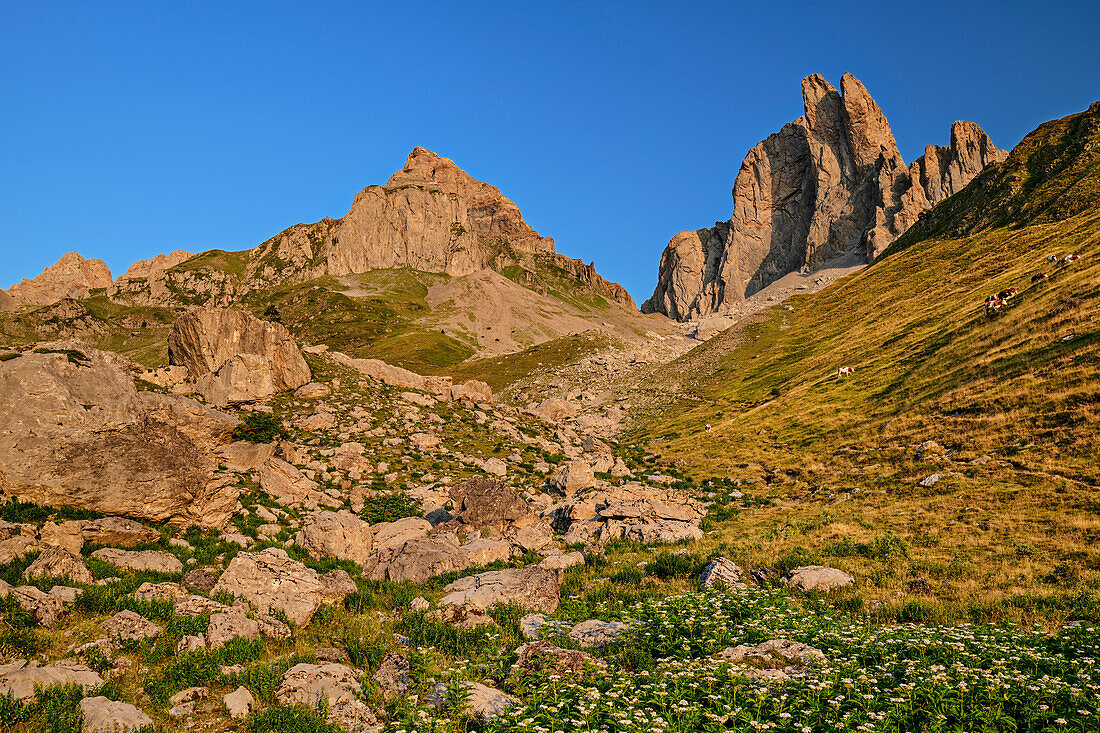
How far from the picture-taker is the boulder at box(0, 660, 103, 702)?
8.98 metres

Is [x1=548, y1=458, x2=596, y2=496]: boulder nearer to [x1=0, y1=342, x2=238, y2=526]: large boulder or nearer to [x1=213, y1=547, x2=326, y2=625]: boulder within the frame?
[x1=0, y1=342, x2=238, y2=526]: large boulder

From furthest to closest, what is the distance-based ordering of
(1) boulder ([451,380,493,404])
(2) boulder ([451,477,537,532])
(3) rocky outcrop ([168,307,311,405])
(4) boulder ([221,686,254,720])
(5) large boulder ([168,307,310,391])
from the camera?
(1) boulder ([451,380,493,404]) < (5) large boulder ([168,307,310,391]) < (3) rocky outcrop ([168,307,311,405]) < (2) boulder ([451,477,537,532]) < (4) boulder ([221,686,254,720])

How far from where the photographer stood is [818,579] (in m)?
17.1

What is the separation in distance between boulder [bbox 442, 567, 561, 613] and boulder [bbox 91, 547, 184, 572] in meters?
8.98

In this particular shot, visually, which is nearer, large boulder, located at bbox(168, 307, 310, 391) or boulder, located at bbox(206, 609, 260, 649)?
boulder, located at bbox(206, 609, 260, 649)

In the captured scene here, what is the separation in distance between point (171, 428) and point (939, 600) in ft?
94.7

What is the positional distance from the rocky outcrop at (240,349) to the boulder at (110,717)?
3177 cm

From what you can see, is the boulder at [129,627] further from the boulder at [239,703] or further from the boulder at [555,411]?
the boulder at [555,411]

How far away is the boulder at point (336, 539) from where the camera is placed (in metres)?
21.0

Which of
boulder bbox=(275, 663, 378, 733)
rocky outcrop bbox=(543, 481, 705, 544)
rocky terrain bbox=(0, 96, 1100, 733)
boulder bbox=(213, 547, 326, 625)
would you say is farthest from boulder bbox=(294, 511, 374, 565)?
boulder bbox=(275, 663, 378, 733)

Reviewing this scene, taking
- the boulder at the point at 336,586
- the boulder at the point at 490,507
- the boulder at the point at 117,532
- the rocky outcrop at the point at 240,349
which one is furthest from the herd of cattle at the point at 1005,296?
the boulder at the point at 117,532

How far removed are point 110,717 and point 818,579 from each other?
59.5ft

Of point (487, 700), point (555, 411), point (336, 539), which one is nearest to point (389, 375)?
point (555, 411)

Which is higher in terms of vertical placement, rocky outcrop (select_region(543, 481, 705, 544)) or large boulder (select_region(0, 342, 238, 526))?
large boulder (select_region(0, 342, 238, 526))
